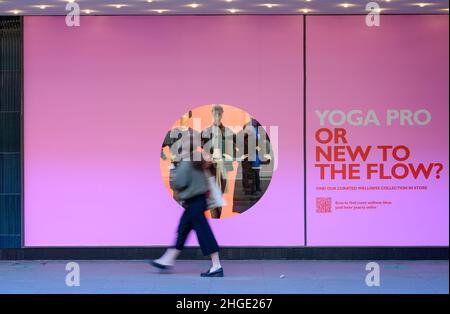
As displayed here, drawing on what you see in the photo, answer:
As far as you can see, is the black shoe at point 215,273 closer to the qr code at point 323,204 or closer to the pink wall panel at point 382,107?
the pink wall panel at point 382,107

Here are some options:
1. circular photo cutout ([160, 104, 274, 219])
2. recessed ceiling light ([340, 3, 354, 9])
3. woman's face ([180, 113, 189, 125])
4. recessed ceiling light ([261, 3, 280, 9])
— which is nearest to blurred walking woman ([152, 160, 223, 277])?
circular photo cutout ([160, 104, 274, 219])

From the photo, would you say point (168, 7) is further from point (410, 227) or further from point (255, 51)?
point (410, 227)

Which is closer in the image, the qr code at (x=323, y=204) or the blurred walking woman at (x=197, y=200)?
the blurred walking woman at (x=197, y=200)

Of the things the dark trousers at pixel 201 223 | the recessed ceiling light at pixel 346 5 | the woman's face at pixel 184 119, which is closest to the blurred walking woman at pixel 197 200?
the dark trousers at pixel 201 223

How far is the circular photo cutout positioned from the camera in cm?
1079

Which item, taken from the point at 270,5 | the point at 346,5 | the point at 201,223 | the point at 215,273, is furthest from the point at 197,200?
the point at 346,5

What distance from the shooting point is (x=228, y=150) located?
10.9 metres

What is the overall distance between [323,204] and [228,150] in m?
1.52

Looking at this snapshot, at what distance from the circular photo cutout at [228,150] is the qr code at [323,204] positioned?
75 cm

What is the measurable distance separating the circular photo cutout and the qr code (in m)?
0.75

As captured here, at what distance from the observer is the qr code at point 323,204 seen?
10.7 meters

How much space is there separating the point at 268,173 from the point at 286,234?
2.89 feet

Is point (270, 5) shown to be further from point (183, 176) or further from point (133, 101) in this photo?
point (183, 176)

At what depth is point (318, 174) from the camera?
1077cm
